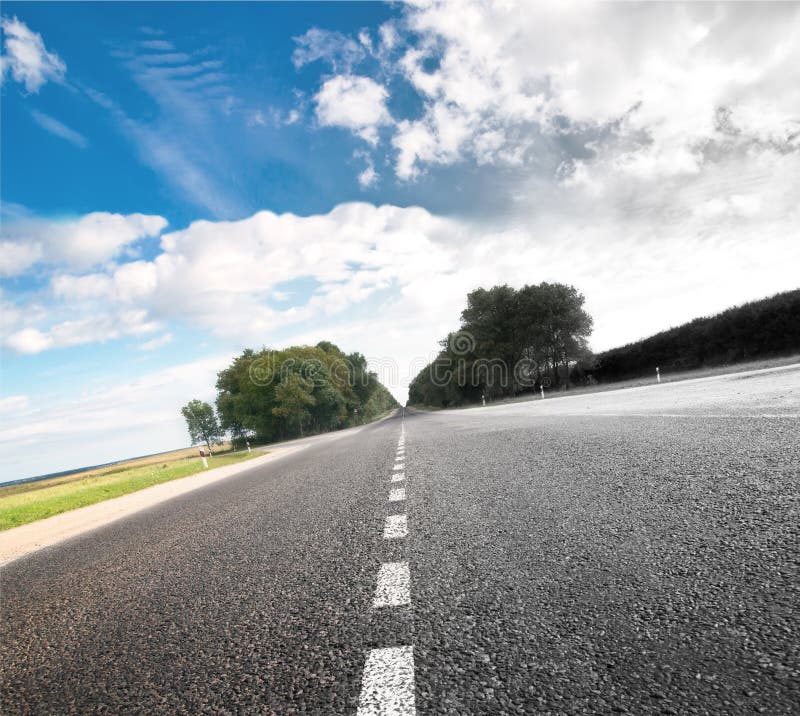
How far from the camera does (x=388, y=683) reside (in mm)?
1627

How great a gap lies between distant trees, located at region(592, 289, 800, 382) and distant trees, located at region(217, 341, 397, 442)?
32.3 m

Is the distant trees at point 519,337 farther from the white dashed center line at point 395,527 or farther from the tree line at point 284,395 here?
the white dashed center line at point 395,527

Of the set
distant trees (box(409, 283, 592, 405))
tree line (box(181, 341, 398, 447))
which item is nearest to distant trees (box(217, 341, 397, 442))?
tree line (box(181, 341, 398, 447))

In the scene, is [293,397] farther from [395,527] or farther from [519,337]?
[395,527]

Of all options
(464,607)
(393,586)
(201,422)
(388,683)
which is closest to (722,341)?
(393,586)

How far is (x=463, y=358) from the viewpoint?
5834cm

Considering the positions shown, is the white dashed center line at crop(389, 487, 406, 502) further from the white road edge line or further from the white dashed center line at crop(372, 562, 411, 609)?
the white road edge line

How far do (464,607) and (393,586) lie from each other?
1.65ft

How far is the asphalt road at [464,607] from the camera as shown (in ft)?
5.04

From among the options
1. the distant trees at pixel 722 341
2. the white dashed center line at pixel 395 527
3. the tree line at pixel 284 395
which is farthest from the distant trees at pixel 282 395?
the white dashed center line at pixel 395 527

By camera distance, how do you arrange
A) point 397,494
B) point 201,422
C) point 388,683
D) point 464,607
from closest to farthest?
point 388,683 < point 464,607 < point 397,494 < point 201,422

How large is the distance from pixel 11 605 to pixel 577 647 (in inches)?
162

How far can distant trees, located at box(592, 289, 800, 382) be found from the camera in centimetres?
2728

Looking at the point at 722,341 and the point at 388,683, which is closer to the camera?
the point at 388,683
